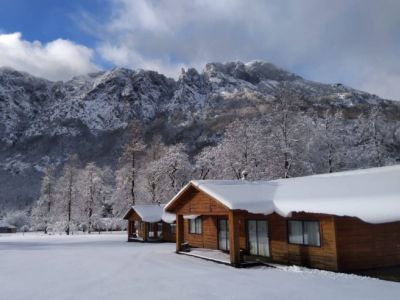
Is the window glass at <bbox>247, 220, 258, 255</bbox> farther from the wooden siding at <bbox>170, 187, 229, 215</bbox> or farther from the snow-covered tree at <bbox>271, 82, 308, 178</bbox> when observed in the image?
the snow-covered tree at <bbox>271, 82, 308, 178</bbox>

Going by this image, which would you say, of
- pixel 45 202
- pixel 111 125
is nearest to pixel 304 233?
pixel 45 202

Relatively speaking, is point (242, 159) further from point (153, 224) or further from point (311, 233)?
point (311, 233)

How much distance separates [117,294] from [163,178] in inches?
1317

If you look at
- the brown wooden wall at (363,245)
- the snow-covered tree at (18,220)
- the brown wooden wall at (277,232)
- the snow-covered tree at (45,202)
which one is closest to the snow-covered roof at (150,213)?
the brown wooden wall at (277,232)

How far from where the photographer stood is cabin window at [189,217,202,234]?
83.2 feet

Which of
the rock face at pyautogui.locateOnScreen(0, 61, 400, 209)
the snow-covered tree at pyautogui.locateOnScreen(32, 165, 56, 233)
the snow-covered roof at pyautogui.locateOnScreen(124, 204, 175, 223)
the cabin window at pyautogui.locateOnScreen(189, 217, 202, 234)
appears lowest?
the cabin window at pyautogui.locateOnScreen(189, 217, 202, 234)

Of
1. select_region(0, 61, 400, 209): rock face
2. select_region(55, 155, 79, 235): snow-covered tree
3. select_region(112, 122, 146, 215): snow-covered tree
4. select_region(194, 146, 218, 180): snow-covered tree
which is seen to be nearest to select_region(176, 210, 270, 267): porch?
select_region(194, 146, 218, 180): snow-covered tree

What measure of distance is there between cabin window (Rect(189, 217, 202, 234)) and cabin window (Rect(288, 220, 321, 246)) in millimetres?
9528

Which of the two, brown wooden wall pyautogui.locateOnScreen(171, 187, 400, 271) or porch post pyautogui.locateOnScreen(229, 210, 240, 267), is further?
porch post pyautogui.locateOnScreen(229, 210, 240, 267)

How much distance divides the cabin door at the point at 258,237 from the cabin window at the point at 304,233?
6.06 ft

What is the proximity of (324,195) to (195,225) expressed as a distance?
12.0 metres

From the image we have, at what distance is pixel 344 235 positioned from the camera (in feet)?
47.2

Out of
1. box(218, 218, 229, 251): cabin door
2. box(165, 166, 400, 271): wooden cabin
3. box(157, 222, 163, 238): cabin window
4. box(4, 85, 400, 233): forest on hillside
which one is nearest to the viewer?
box(165, 166, 400, 271): wooden cabin

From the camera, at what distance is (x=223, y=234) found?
22.3 meters
